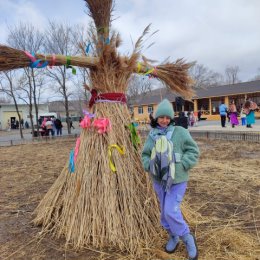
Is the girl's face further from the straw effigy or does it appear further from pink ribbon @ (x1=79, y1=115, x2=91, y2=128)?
pink ribbon @ (x1=79, y1=115, x2=91, y2=128)

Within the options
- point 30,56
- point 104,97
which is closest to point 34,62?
point 30,56

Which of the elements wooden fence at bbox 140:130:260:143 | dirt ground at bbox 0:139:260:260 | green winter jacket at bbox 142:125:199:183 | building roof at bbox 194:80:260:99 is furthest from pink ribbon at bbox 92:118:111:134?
building roof at bbox 194:80:260:99

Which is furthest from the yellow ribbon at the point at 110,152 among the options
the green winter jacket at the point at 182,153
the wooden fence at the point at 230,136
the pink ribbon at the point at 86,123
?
the wooden fence at the point at 230,136

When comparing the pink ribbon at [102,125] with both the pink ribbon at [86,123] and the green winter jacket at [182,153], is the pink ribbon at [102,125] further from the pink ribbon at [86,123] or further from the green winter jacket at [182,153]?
the green winter jacket at [182,153]

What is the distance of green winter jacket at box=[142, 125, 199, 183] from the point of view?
8.22 feet

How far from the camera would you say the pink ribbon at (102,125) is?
10.2 ft

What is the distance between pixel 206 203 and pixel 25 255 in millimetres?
2374

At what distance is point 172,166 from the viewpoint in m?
2.48

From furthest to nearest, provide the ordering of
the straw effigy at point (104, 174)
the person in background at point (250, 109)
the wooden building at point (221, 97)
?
the wooden building at point (221, 97) → the person in background at point (250, 109) → the straw effigy at point (104, 174)

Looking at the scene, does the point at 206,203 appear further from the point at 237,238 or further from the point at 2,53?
the point at 2,53

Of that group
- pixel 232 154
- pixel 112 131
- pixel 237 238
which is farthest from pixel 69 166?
pixel 232 154

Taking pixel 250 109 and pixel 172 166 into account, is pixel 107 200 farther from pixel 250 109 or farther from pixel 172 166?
pixel 250 109

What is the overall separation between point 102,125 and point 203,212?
173cm

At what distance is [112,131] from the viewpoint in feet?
10.3
